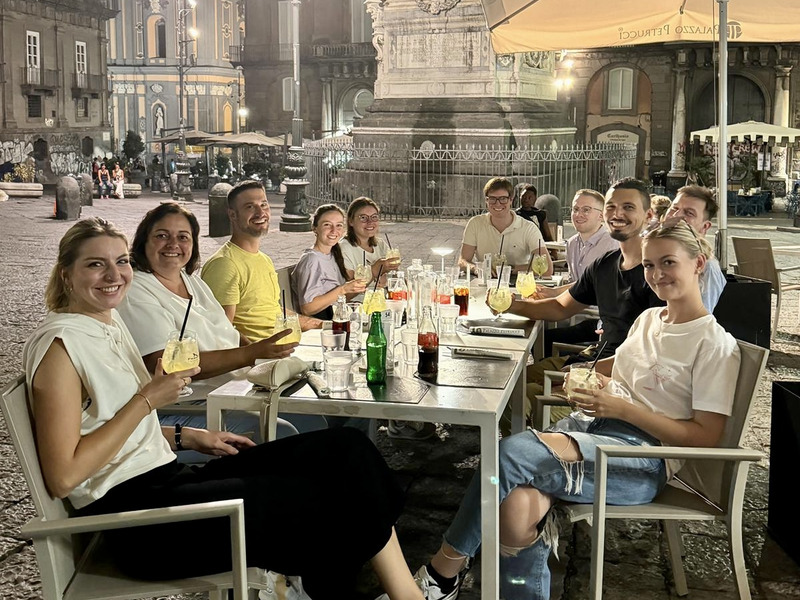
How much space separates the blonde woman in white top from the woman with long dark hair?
7.60 ft

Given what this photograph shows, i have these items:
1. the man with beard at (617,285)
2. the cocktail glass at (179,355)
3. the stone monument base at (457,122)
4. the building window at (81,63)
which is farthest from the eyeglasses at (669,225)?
the building window at (81,63)

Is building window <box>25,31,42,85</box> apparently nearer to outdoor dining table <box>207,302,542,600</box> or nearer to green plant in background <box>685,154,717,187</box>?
green plant in background <box>685,154,717,187</box>

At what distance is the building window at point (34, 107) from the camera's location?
40406 mm

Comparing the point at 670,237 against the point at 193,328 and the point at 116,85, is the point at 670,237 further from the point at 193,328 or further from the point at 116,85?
the point at 116,85

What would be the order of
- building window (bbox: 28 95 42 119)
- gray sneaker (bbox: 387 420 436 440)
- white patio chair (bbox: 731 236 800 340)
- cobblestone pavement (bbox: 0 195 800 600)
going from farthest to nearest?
1. building window (bbox: 28 95 42 119)
2. white patio chair (bbox: 731 236 800 340)
3. gray sneaker (bbox: 387 420 436 440)
4. cobblestone pavement (bbox: 0 195 800 600)

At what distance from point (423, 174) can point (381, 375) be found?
15441 millimetres

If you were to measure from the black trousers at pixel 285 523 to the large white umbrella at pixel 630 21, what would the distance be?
4.24 m

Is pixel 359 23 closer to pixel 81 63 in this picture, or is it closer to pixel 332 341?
pixel 81 63

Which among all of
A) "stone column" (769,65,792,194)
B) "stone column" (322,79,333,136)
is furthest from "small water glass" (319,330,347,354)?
"stone column" (322,79,333,136)

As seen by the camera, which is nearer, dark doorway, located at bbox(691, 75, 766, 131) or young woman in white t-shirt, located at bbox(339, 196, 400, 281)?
young woman in white t-shirt, located at bbox(339, 196, 400, 281)

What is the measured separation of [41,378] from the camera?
236cm

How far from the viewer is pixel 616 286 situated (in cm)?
422

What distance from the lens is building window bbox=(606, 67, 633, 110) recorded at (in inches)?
1193

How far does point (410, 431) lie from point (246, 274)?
129 cm
